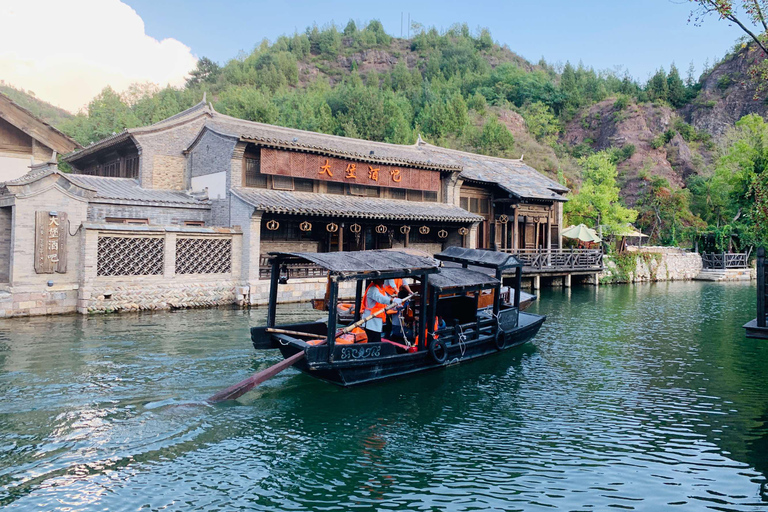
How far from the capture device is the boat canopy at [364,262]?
29.6 feet

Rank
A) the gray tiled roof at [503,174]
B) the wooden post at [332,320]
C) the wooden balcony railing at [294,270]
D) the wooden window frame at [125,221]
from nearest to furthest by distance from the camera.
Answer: the wooden post at [332,320] < the wooden window frame at [125,221] < the wooden balcony railing at [294,270] < the gray tiled roof at [503,174]

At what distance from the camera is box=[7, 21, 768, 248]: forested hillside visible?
3847cm

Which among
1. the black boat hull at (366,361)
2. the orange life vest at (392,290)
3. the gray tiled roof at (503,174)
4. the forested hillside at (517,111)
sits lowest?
the black boat hull at (366,361)

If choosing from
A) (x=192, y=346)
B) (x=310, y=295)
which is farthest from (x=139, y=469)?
(x=310, y=295)

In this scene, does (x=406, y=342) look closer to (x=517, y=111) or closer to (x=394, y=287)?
(x=394, y=287)

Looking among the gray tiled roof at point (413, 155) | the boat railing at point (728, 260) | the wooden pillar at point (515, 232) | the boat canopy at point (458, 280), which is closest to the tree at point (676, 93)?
the boat railing at point (728, 260)

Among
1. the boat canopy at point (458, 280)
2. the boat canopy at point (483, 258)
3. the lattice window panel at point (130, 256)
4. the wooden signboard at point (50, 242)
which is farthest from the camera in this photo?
the lattice window panel at point (130, 256)

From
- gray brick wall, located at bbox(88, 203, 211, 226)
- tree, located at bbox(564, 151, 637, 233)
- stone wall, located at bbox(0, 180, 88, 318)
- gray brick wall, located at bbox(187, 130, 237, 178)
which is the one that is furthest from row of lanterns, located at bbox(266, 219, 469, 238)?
tree, located at bbox(564, 151, 637, 233)

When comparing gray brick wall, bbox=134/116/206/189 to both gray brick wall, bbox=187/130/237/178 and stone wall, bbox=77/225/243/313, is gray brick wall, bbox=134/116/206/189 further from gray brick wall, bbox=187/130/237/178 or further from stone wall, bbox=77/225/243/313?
stone wall, bbox=77/225/243/313

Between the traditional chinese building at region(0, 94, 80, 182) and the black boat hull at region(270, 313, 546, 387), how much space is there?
12.8 meters

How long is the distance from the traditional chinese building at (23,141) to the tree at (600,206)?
93.4 feet

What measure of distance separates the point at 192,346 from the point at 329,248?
1067 cm

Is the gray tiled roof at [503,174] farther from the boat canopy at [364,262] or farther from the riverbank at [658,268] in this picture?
the boat canopy at [364,262]

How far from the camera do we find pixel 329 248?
74.0ft
